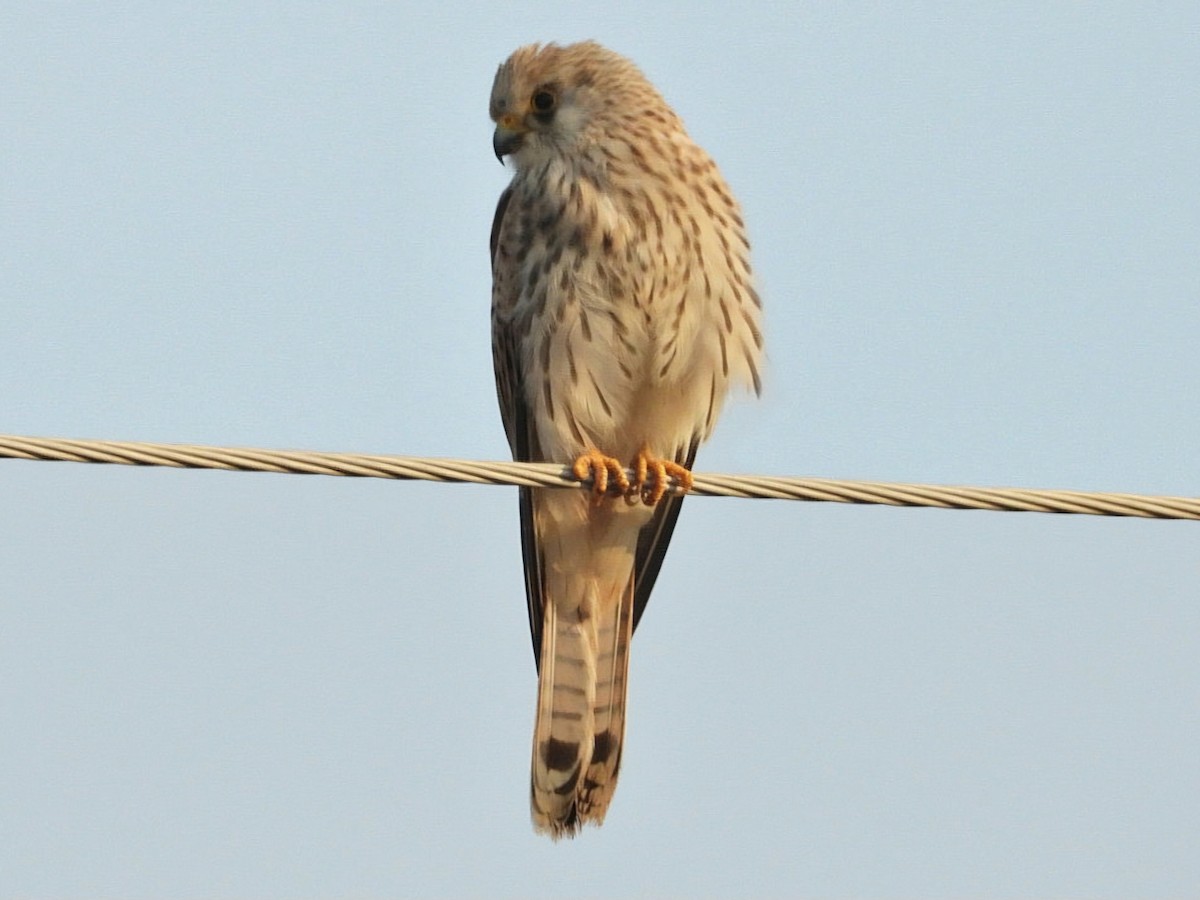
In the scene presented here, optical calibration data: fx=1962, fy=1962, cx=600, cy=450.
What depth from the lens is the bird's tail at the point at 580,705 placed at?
5.67 m

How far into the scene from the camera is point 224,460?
11.1ft

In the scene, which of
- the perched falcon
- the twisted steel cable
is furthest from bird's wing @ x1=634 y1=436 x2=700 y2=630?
the twisted steel cable

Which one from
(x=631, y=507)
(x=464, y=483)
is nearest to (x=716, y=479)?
(x=464, y=483)

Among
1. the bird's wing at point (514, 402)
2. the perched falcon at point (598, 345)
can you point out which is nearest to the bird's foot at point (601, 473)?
the perched falcon at point (598, 345)

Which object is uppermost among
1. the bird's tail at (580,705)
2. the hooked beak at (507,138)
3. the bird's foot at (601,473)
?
the hooked beak at (507,138)

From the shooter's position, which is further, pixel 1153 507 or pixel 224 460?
pixel 1153 507

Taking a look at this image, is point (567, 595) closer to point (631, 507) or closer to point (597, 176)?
point (631, 507)

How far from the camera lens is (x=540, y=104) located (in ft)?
18.9

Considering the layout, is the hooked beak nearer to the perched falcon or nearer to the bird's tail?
the perched falcon

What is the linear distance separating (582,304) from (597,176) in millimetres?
409

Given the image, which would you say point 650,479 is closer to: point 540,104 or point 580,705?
point 580,705

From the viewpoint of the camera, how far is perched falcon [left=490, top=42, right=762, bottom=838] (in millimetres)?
5227

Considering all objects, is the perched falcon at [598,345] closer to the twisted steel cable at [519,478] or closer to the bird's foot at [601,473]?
the bird's foot at [601,473]

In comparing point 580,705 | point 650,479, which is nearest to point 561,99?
point 650,479
